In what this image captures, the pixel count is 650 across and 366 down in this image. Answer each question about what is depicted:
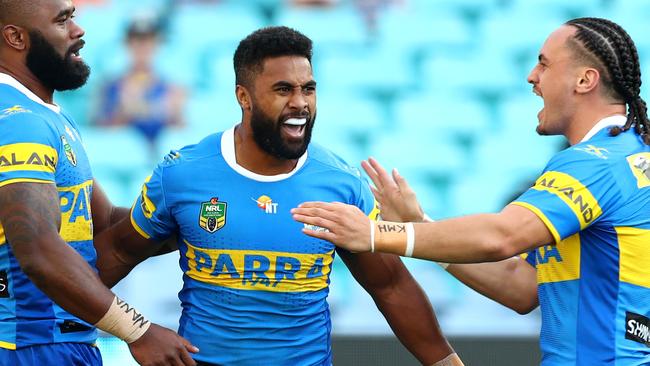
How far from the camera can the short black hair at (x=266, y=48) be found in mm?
4598

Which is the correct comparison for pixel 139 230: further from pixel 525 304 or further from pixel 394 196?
pixel 525 304

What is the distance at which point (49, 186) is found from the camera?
13.1 feet

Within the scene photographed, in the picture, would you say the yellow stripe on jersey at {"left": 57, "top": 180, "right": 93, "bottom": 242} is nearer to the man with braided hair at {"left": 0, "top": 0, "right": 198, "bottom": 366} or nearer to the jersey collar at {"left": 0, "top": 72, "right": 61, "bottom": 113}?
the man with braided hair at {"left": 0, "top": 0, "right": 198, "bottom": 366}

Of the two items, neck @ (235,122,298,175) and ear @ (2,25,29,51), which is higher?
ear @ (2,25,29,51)

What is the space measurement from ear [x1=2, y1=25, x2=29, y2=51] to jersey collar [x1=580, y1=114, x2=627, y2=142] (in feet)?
7.61

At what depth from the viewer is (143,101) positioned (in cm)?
943

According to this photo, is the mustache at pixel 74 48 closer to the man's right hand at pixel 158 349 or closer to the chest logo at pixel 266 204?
the chest logo at pixel 266 204

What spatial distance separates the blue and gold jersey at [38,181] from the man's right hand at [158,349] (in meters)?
0.33

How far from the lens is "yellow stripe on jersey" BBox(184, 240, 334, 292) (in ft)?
14.7

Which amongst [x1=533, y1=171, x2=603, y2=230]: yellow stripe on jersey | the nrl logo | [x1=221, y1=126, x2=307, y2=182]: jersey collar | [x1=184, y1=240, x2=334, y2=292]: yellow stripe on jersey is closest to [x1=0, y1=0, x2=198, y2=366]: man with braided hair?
[x1=184, y1=240, x2=334, y2=292]: yellow stripe on jersey

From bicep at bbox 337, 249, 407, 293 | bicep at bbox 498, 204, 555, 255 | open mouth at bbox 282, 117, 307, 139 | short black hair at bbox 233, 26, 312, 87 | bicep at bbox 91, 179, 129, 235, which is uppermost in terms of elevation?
short black hair at bbox 233, 26, 312, 87

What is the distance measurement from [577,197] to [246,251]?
56.0 inches

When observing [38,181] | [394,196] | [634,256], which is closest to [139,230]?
[38,181]

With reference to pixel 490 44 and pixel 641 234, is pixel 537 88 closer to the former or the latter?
pixel 641 234
